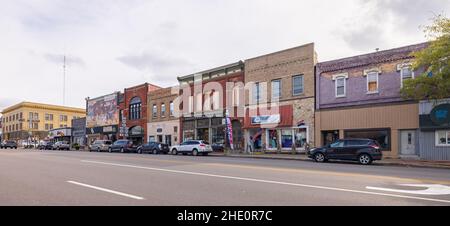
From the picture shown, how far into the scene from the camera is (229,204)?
7.48 metres

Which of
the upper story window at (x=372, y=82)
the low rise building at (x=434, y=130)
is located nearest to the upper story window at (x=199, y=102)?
the upper story window at (x=372, y=82)

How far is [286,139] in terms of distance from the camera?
100ft

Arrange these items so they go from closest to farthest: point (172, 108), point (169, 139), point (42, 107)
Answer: point (172, 108)
point (169, 139)
point (42, 107)

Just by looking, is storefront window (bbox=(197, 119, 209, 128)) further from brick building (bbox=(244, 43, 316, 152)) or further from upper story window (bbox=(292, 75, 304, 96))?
upper story window (bbox=(292, 75, 304, 96))

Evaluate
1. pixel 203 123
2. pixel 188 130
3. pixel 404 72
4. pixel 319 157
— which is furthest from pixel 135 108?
pixel 404 72

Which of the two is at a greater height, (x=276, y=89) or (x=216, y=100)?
(x=276, y=89)

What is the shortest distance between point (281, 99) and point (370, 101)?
7.74m

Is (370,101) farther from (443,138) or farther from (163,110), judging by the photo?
(163,110)

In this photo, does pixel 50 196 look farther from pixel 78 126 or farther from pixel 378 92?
pixel 78 126

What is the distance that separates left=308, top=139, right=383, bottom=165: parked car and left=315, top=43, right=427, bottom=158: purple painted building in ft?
14.7

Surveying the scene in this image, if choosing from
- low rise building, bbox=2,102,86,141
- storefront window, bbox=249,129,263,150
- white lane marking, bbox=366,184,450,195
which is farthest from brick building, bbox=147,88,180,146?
low rise building, bbox=2,102,86,141

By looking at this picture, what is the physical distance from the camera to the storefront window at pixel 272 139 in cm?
3125

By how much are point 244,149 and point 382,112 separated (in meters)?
12.8

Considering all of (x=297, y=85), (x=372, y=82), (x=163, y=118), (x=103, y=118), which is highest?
(x=297, y=85)
